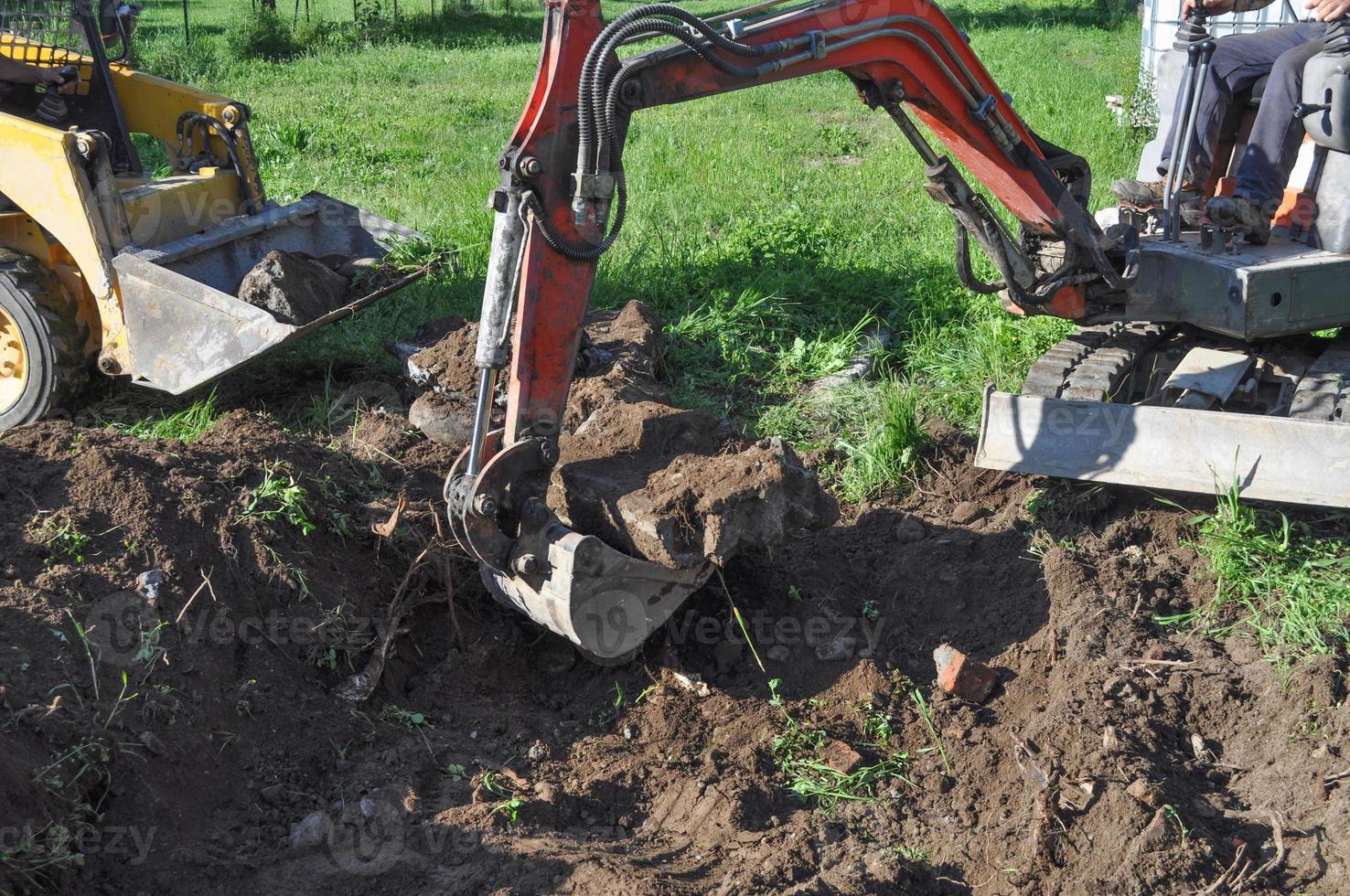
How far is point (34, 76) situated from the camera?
264 inches

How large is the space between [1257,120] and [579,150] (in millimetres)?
3189

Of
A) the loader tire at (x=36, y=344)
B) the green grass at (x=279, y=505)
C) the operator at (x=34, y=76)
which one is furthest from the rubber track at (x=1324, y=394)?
the operator at (x=34, y=76)

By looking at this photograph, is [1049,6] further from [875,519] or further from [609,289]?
[875,519]

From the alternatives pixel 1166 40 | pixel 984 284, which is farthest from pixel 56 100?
pixel 1166 40

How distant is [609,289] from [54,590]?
4.35 m

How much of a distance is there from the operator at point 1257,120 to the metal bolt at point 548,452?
303 cm

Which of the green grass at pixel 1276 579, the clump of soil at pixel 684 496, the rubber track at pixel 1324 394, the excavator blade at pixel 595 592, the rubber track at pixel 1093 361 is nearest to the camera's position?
the excavator blade at pixel 595 592

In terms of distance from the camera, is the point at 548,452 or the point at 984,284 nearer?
the point at 548,452

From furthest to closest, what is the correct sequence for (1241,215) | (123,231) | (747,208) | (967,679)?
1. (747,208)
2. (123,231)
3. (1241,215)
4. (967,679)

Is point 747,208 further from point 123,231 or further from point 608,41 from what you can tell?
point 608,41

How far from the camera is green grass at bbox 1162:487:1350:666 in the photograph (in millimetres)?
4496

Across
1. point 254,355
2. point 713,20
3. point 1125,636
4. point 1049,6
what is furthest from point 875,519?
point 1049,6

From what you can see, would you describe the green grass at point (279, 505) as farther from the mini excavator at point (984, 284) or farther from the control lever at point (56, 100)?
the control lever at point (56, 100)

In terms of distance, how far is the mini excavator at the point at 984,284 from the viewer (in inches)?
150
